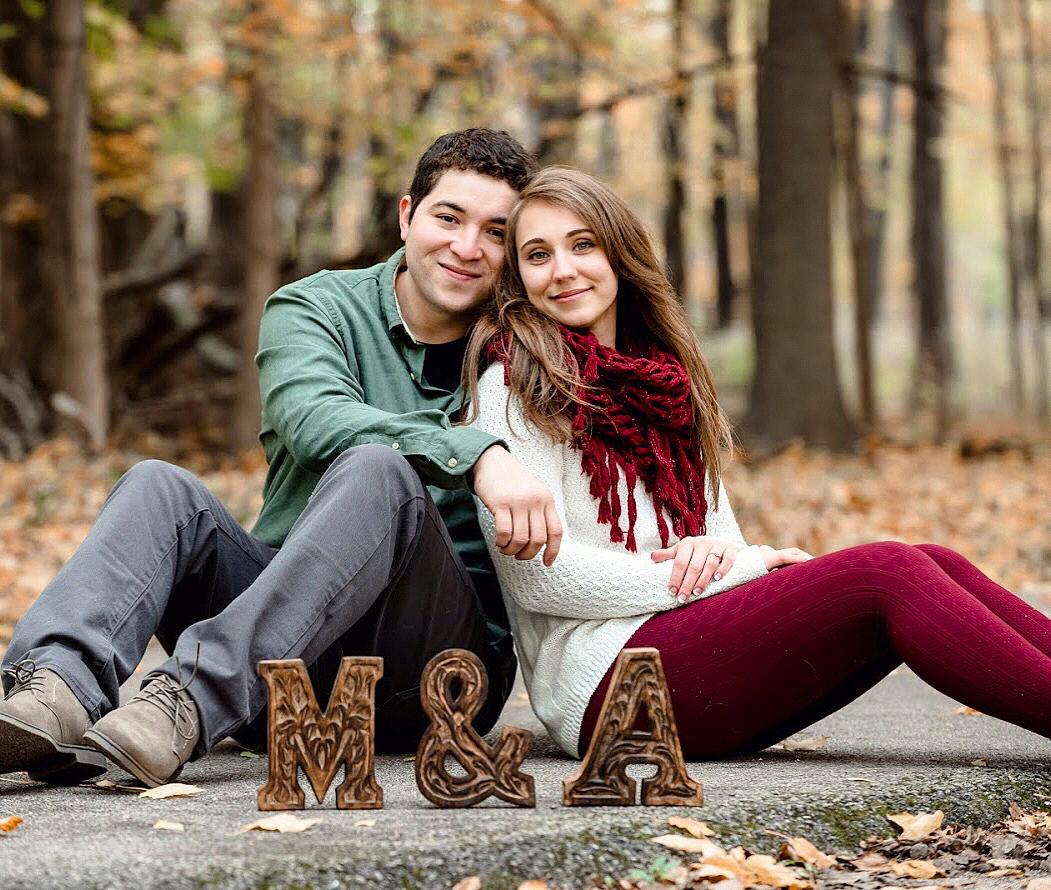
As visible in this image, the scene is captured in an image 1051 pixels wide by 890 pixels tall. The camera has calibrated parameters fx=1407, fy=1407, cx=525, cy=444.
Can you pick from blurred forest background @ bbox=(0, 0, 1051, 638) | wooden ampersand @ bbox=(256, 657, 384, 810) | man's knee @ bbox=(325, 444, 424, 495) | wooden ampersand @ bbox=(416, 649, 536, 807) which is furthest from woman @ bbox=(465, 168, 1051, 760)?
blurred forest background @ bbox=(0, 0, 1051, 638)

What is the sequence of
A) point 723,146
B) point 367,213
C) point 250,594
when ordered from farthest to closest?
1. point 723,146
2. point 367,213
3. point 250,594

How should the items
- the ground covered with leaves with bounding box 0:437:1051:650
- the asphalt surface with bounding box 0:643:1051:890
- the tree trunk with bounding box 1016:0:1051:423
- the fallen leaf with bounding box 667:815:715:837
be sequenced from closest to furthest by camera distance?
the asphalt surface with bounding box 0:643:1051:890 < the fallen leaf with bounding box 667:815:715:837 < the ground covered with leaves with bounding box 0:437:1051:650 < the tree trunk with bounding box 1016:0:1051:423

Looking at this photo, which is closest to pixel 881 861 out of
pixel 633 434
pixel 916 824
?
pixel 916 824

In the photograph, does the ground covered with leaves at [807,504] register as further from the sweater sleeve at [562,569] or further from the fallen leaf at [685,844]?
the fallen leaf at [685,844]

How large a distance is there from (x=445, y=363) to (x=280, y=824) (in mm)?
1588

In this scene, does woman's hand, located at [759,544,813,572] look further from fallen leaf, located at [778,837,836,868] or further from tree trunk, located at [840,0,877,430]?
tree trunk, located at [840,0,877,430]

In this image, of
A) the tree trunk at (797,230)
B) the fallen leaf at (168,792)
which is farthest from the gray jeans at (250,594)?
the tree trunk at (797,230)

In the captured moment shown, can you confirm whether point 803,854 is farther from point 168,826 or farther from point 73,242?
point 73,242

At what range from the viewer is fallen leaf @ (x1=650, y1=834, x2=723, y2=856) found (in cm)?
262

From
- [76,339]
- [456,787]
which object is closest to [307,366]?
[456,787]

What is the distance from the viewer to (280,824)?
102 inches

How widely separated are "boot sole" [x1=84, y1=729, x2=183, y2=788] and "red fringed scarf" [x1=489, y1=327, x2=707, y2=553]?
1.17 m

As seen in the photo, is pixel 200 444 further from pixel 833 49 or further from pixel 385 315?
pixel 385 315

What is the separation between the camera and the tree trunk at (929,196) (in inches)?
770
